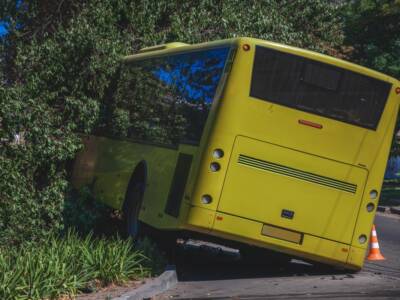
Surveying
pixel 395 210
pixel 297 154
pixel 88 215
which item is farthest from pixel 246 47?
pixel 395 210

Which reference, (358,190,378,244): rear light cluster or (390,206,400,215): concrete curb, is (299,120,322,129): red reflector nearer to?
(358,190,378,244): rear light cluster

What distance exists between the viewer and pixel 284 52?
1041cm

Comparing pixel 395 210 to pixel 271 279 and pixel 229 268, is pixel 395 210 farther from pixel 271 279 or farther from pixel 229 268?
pixel 271 279

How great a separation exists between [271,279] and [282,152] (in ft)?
5.55

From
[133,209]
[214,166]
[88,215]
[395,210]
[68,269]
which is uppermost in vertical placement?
[395,210]

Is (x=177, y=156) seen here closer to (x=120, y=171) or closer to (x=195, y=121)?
(x=195, y=121)

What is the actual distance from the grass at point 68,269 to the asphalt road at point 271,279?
0.59 metres

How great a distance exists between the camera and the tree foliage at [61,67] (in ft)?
42.5

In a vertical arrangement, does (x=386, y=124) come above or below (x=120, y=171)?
→ above

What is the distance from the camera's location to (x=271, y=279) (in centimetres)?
1090

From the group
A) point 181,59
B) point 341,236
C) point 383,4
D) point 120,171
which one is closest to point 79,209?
point 120,171

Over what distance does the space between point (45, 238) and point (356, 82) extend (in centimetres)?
563

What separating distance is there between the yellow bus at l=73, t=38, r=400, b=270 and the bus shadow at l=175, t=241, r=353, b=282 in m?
0.59

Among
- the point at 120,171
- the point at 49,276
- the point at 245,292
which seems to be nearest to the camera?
the point at 49,276
